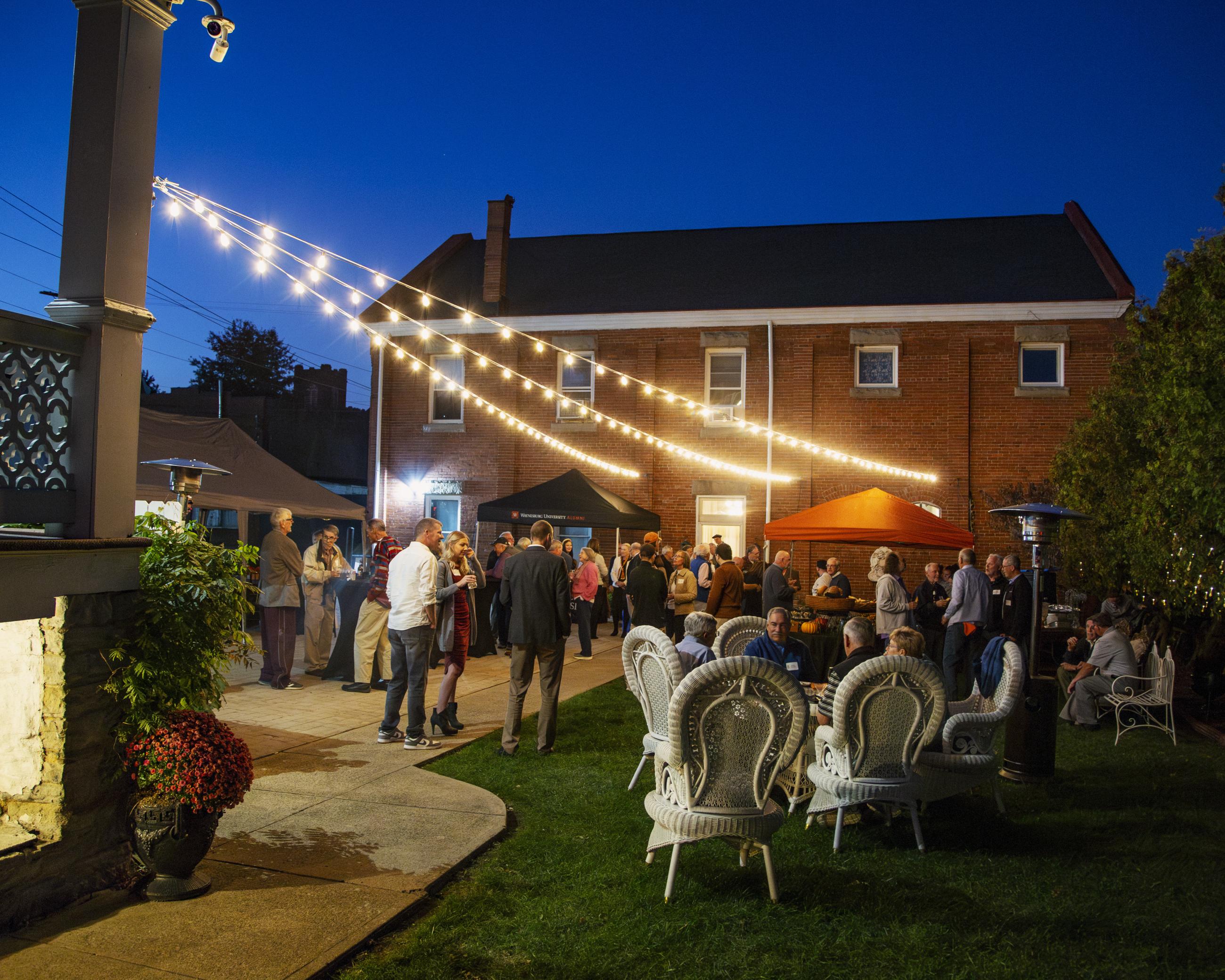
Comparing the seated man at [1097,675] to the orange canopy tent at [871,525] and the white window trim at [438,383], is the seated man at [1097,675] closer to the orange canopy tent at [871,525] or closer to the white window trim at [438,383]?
the orange canopy tent at [871,525]

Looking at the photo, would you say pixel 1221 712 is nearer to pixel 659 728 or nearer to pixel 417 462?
pixel 659 728

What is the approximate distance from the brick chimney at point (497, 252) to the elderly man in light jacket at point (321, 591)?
1065 cm

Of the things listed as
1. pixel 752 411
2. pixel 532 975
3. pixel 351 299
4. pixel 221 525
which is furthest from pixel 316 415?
pixel 532 975

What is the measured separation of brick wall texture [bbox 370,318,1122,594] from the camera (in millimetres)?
17266

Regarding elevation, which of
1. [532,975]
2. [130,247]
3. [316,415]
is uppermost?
[316,415]

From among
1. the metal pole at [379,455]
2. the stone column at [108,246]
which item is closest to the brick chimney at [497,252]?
the metal pole at [379,455]

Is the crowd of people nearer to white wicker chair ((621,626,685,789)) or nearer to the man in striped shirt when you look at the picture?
the man in striped shirt

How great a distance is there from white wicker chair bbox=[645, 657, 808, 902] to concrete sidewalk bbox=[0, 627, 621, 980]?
132 centimetres

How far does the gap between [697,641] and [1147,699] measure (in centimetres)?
470

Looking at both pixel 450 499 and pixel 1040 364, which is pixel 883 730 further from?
pixel 450 499

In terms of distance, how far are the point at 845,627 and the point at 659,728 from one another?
137cm

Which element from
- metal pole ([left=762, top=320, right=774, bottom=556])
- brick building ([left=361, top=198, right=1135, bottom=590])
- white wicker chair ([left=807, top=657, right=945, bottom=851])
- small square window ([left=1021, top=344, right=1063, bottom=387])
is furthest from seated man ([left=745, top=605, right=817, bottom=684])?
small square window ([left=1021, top=344, right=1063, bottom=387])

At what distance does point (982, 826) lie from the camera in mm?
5379

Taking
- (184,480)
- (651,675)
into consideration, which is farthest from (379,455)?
(651,675)
